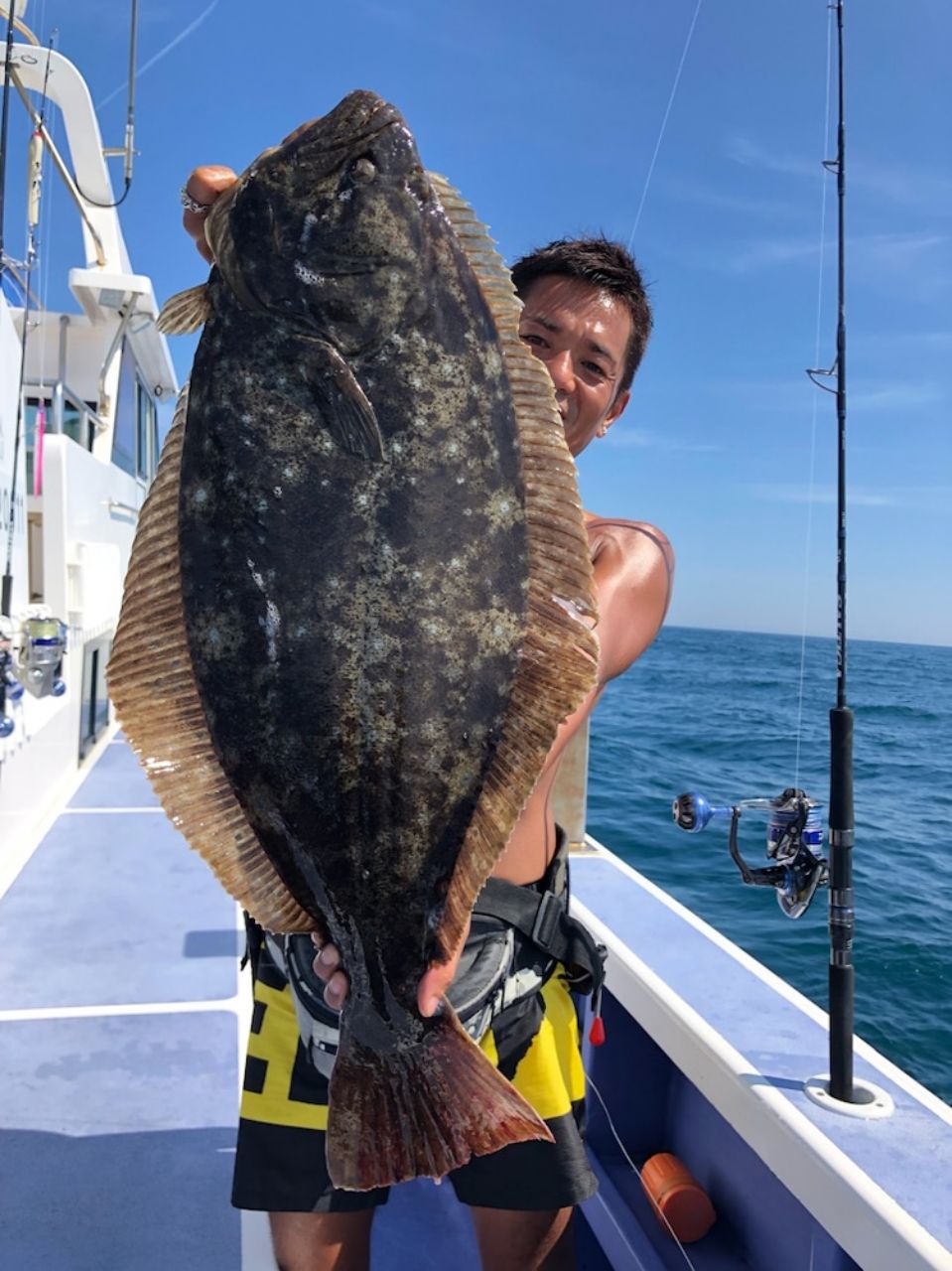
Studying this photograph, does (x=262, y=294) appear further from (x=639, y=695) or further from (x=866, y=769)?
(x=639, y=695)

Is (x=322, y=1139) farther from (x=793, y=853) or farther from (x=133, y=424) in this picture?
(x=133, y=424)

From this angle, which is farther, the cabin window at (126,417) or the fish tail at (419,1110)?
the cabin window at (126,417)

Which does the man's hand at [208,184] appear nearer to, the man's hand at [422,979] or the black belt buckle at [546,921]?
the man's hand at [422,979]

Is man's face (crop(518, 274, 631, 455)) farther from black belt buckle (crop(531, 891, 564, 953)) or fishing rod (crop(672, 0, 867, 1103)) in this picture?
fishing rod (crop(672, 0, 867, 1103))

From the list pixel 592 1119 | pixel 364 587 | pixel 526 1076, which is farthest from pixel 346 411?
pixel 592 1119

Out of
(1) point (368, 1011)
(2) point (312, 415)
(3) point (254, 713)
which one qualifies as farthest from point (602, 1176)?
(2) point (312, 415)

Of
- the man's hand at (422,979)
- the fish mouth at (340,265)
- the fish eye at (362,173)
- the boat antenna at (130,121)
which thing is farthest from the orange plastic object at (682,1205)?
the boat antenna at (130,121)

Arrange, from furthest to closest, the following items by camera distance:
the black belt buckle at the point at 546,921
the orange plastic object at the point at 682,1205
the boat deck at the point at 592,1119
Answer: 1. the orange plastic object at the point at 682,1205
2. the boat deck at the point at 592,1119
3. the black belt buckle at the point at 546,921

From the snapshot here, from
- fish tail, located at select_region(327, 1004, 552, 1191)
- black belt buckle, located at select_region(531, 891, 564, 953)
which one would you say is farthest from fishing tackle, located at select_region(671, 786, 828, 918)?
fish tail, located at select_region(327, 1004, 552, 1191)

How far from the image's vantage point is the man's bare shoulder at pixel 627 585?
5.88 feet

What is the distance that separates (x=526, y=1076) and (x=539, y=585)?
1174mm

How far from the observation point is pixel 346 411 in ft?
4.61

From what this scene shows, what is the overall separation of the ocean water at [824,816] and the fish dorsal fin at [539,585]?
13.4ft

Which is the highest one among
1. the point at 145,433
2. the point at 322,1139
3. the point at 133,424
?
the point at 145,433
